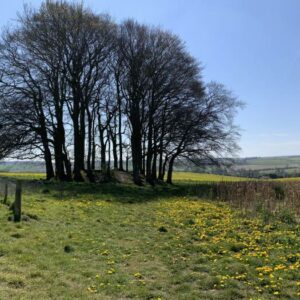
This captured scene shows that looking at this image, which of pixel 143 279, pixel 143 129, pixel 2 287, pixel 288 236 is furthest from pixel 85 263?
pixel 143 129

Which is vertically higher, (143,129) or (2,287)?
(143,129)

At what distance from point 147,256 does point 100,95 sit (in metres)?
30.3

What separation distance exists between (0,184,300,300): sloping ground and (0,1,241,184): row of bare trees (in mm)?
19274

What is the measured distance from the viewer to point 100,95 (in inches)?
1549

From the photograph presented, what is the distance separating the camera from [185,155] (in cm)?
4472

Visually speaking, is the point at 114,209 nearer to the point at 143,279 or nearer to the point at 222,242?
the point at 222,242

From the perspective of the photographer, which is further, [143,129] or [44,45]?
[143,129]

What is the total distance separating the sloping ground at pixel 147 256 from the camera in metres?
7.50

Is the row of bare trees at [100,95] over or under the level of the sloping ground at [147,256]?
over

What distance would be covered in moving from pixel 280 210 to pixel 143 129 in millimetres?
24994

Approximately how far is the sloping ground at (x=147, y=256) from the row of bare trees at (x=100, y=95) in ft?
63.2

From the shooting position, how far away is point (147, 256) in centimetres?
1043

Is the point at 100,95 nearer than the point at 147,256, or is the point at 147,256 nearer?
the point at 147,256

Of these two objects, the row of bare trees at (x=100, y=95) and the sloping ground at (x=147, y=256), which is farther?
the row of bare trees at (x=100, y=95)
